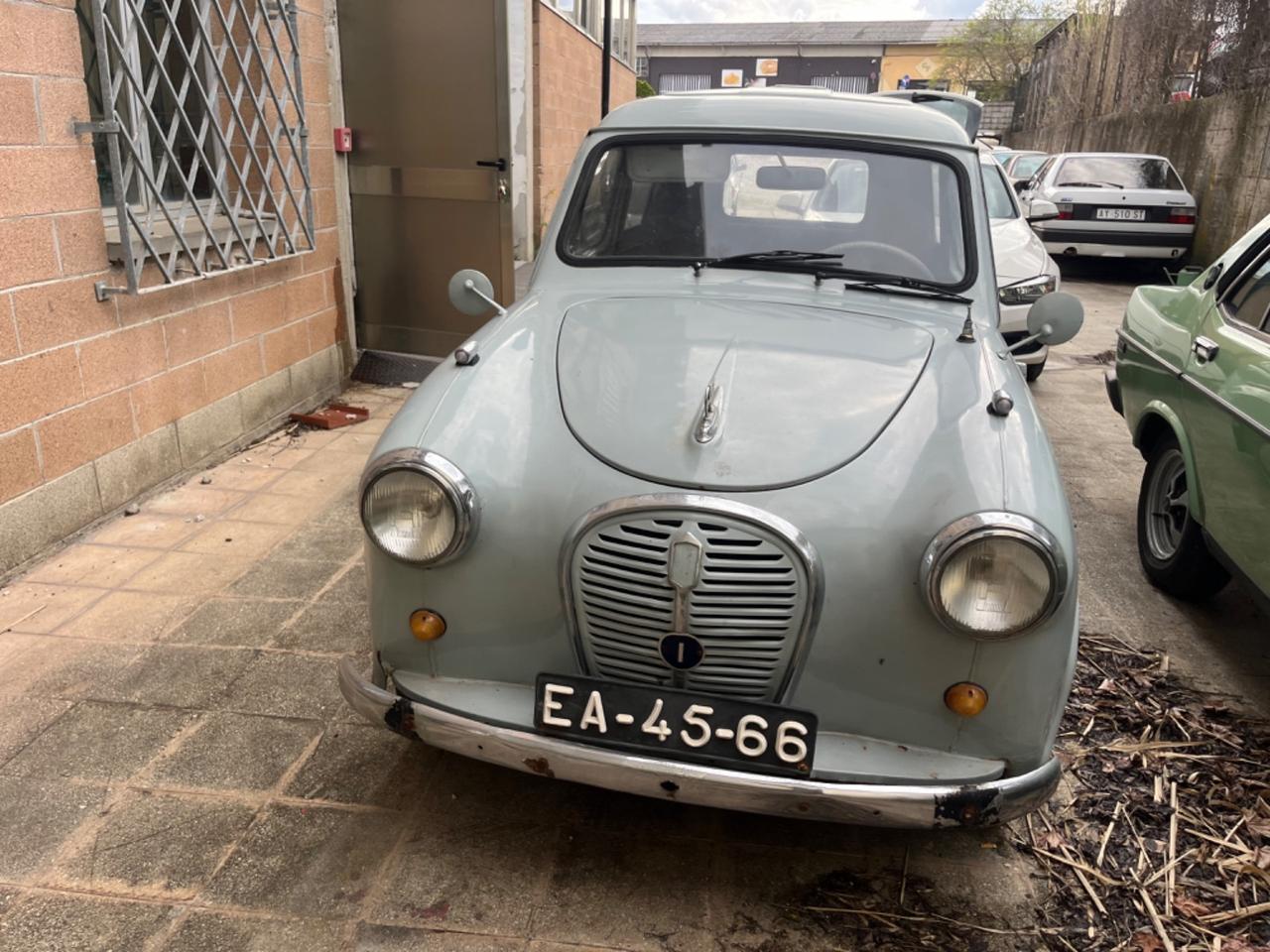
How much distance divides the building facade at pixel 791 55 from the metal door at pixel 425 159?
1868 inches

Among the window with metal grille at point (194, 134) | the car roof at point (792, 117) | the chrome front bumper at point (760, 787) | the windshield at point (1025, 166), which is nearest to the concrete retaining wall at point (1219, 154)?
the windshield at point (1025, 166)

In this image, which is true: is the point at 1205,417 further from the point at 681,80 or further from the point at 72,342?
the point at 681,80

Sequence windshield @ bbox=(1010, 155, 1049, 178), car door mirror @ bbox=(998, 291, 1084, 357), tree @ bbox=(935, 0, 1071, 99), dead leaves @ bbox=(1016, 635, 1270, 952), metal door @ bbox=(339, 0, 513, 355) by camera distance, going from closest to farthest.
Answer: dead leaves @ bbox=(1016, 635, 1270, 952), car door mirror @ bbox=(998, 291, 1084, 357), metal door @ bbox=(339, 0, 513, 355), windshield @ bbox=(1010, 155, 1049, 178), tree @ bbox=(935, 0, 1071, 99)

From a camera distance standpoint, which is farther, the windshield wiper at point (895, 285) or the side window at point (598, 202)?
the side window at point (598, 202)

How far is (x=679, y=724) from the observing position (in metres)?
2.15

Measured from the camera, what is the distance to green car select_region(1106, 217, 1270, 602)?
322 centimetres

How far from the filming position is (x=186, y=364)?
4.88 meters

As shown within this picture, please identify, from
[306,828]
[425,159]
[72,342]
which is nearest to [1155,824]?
[306,828]

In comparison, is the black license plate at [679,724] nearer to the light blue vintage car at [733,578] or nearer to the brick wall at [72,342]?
the light blue vintage car at [733,578]

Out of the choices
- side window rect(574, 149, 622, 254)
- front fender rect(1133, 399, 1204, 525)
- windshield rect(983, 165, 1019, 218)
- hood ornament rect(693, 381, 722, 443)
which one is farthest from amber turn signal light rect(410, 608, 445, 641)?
windshield rect(983, 165, 1019, 218)

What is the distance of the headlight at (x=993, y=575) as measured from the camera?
204 centimetres

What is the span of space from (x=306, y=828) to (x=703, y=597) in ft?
4.11

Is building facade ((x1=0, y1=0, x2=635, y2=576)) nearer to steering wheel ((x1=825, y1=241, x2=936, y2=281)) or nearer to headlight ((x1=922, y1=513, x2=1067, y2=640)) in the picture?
→ steering wheel ((x1=825, y1=241, x2=936, y2=281))

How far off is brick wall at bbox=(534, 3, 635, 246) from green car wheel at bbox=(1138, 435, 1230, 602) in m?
9.57
